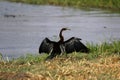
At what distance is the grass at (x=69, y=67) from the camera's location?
20.7 ft

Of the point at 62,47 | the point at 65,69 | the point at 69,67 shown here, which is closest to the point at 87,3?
the point at 62,47

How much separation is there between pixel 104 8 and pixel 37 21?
18.4 feet

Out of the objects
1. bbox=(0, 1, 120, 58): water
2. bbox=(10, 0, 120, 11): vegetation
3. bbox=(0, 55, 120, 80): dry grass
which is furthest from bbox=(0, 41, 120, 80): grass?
bbox=(10, 0, 120, 11): vegetation

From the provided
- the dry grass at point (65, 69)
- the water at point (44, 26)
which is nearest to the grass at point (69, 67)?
the dry grass at point (65, 69)

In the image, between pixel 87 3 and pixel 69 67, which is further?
pixel 87 3

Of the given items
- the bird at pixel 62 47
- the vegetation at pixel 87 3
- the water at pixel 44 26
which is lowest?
the vegetation at pixel 87 3

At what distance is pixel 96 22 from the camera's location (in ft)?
56.9

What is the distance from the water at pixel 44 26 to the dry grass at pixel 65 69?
111 inches

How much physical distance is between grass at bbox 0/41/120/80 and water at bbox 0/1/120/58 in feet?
7.94

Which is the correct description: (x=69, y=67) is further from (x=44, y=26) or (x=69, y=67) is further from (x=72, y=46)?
(x=44, y=26)

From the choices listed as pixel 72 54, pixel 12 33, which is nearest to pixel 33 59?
pixel 72 54

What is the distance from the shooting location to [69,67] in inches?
272

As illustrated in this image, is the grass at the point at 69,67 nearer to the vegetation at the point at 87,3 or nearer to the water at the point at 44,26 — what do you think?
the water at the point at 44,26

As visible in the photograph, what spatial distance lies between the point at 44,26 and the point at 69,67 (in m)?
9.26
